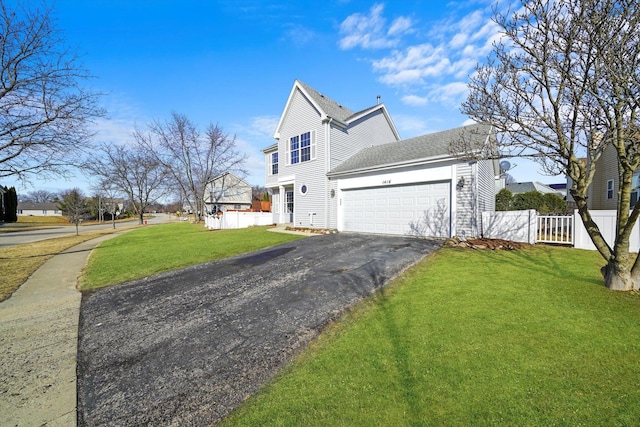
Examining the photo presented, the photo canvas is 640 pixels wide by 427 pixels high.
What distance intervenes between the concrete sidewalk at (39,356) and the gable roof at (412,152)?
10883mm

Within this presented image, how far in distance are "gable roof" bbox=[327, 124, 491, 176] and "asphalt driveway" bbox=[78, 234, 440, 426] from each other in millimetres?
5231

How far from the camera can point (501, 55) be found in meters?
5.36

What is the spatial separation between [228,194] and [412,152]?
115 ft

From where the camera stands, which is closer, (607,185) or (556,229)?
(556,229)

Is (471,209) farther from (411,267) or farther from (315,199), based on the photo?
(315,199)

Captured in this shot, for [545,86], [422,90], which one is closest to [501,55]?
[545,86]

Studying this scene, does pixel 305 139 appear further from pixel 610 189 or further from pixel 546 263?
pixel 610 189

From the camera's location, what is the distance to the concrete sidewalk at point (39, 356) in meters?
2.28

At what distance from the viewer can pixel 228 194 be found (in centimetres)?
4084

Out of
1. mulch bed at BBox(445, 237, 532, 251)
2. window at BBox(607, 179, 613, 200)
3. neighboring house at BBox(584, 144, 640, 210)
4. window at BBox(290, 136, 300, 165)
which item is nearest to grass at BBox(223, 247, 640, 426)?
mulch bed at BBox(445, 237, 532, 251)

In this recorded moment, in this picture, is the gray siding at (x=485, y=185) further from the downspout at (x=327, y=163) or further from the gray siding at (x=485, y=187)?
the downspout at (x=327, y=163)

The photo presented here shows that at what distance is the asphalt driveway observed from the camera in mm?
2348

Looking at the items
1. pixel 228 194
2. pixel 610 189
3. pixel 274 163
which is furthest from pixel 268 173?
pixel 228 194

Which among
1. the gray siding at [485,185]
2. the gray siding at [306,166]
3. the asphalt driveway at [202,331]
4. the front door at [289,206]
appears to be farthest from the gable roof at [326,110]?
the asphalt driveway at [202,331]
